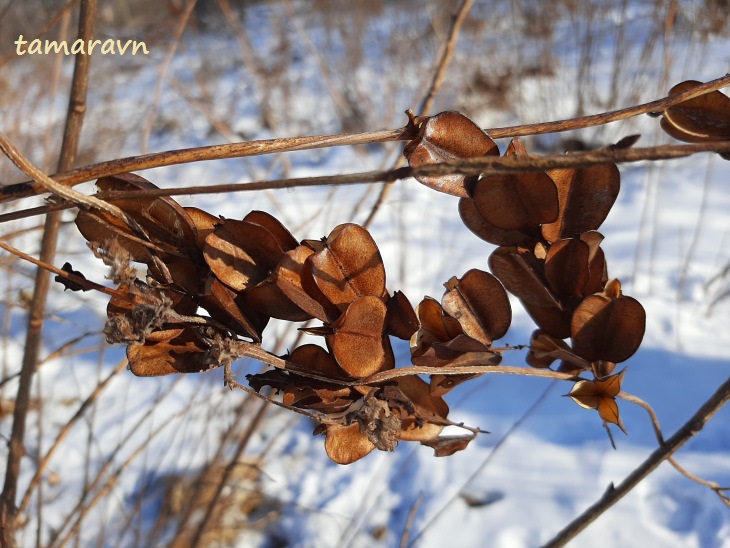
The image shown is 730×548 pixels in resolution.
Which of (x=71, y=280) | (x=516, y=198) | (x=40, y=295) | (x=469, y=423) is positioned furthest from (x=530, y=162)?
(x=469, y=423)

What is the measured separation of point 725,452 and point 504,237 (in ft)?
3.67

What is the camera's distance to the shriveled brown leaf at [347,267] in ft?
0.85

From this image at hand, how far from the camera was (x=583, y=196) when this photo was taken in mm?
292

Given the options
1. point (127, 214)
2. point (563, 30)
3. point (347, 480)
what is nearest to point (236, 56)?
point (563, 30)

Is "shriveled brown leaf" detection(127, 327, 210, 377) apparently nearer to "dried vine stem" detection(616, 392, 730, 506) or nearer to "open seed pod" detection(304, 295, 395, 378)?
"open seed pod" detection(304, 295, 395, 378)

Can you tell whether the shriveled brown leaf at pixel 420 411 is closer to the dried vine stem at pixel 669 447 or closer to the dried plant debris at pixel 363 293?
the dried plant debris at pixel 363 293

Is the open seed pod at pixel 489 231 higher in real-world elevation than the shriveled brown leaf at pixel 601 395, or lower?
higher

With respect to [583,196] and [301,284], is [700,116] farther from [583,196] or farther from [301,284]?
[301,284]

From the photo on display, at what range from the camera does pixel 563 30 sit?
4.48 meters

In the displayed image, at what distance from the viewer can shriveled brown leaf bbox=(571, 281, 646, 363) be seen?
281 mm

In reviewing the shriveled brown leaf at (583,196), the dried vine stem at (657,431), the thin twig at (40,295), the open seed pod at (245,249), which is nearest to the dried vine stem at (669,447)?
the dried vine stem at (657,431)

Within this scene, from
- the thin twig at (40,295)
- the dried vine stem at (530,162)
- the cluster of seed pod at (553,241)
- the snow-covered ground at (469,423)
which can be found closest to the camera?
the dried vine stem at (530,162)

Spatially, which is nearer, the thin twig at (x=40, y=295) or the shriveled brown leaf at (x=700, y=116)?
the shriveled brown leaf at (x=700, y=116)

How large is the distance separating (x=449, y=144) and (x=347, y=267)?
72 mm
